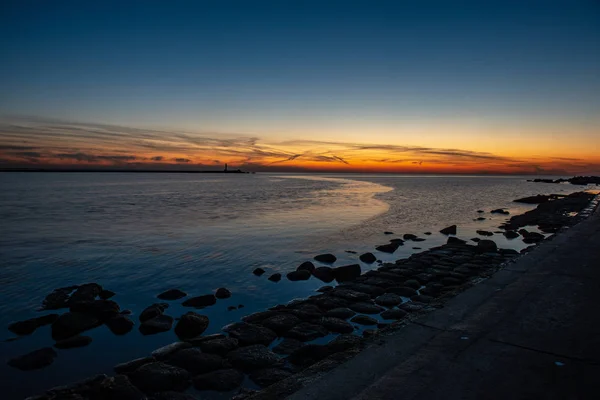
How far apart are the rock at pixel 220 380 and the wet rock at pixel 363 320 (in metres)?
Answer: 3.24

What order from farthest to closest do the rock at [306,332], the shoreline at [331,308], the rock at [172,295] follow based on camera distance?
the rock at [172,295] < the rock at [306,332] < the shoreline at [331,308]

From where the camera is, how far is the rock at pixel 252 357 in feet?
20.6

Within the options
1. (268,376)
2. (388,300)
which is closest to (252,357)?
(268,376)

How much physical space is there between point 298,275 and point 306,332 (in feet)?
16.9

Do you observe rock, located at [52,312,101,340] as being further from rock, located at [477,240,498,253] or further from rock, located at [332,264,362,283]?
rock, located at [477,240,498,253]

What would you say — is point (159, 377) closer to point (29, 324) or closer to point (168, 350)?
point (168, 350)

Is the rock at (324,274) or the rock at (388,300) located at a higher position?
the rock at (388,300)

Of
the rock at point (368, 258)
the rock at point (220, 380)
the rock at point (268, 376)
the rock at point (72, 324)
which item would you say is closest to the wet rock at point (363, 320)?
the rock at point (268, 376)

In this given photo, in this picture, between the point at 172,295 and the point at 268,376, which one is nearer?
the point at 268,376

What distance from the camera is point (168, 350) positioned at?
691 cm

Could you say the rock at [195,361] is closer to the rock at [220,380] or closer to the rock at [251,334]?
the rock at [220,380]

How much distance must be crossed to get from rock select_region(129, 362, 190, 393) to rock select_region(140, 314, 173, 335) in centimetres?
205

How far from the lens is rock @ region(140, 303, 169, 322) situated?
8991mm

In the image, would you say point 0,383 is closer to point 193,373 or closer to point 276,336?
point 193,373
